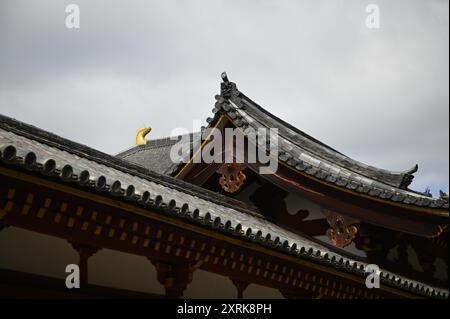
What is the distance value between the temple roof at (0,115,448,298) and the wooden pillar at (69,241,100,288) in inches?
33.1

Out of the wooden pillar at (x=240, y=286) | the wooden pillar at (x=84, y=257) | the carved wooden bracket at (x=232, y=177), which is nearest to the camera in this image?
the wooden pillar at (x=84, y=257)

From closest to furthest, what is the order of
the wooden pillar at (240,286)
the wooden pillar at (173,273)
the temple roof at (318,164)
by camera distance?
the wooden pillar at (173,273) → the wooden pillar at (240,286) → the temple roof at (318,164)

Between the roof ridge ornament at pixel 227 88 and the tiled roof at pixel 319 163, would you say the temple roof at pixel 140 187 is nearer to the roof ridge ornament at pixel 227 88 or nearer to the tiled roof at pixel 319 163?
the tiled roof at pixel 319 163

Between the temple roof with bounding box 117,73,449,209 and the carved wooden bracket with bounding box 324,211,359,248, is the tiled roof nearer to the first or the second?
the temple roof with bounding box 117,73,449,209

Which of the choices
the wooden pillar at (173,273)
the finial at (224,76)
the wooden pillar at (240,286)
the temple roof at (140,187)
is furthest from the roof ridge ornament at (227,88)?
the wooden pillar at (173,273)

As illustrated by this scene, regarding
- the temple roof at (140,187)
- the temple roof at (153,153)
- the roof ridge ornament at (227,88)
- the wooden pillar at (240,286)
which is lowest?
the wooden pillar at (240,286)

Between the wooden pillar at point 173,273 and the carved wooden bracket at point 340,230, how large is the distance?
4.57 metres

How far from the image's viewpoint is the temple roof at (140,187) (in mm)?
5902

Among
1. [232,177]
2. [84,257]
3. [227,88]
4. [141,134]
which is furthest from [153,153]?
[84,257]

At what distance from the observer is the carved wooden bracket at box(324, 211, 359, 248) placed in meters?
11.8

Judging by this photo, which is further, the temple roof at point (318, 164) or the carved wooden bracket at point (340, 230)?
the carved wooden bracket at point (340, 230)

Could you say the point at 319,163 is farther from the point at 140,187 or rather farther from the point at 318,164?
the point at 140,187

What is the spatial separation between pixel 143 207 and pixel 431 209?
5.88 meters
